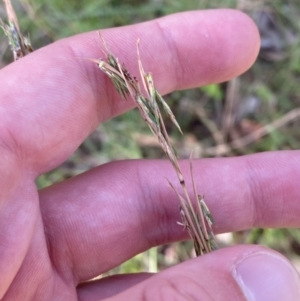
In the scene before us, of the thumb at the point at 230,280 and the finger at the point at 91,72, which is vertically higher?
the finger at the point at 91,72

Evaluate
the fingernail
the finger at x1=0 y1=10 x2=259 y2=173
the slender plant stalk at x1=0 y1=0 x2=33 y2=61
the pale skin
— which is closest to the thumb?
the fingernail

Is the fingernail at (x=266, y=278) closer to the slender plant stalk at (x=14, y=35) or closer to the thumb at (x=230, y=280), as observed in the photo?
the thumb at (x=230, y=280)

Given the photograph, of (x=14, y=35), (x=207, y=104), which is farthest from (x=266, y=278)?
(x=207, y=104)

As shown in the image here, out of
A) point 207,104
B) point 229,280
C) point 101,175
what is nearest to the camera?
point 229,280

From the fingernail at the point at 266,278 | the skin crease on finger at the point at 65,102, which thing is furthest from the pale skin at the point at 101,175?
the fingernail at the point at 266,278

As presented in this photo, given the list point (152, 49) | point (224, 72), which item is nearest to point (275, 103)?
point (224, 72)

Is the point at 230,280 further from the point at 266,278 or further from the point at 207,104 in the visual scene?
the point at 207,104
